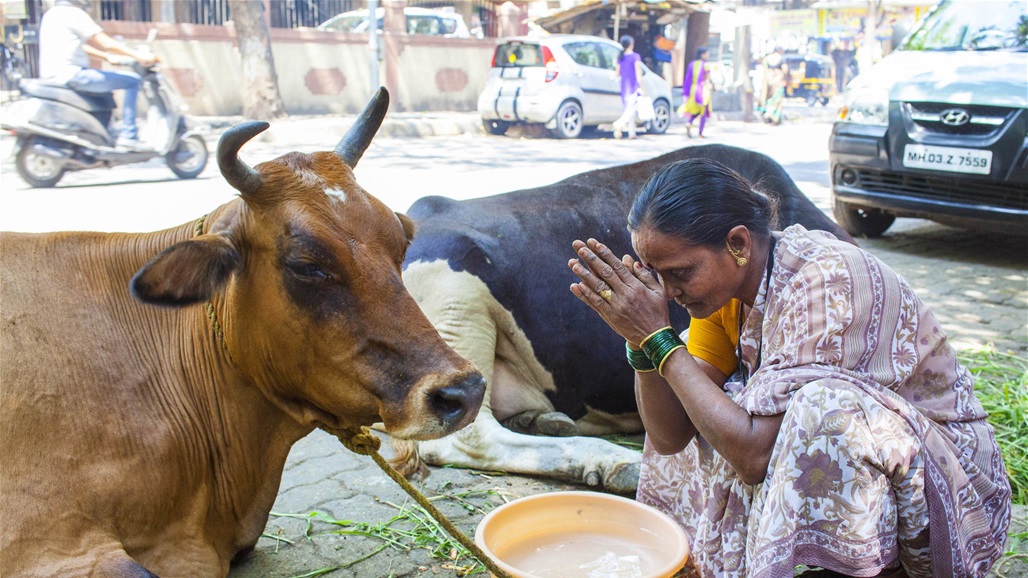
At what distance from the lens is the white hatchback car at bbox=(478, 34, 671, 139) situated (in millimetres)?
17859

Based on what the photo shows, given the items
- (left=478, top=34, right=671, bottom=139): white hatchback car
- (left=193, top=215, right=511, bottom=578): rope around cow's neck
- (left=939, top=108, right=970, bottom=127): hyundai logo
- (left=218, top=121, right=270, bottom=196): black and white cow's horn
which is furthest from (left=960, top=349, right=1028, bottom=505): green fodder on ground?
(left=478, top=34, right=671, bottom=139): white hatchback car

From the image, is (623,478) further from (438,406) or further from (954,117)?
(954,117)

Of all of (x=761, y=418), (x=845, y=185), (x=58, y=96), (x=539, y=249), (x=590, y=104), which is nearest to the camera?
(x=761, y=418)

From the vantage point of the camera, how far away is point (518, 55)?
18.2m

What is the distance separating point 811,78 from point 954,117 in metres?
28.5

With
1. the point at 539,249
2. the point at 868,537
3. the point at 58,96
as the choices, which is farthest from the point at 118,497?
the point at 58,96

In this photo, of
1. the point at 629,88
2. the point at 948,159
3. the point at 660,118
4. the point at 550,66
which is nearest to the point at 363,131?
the point at 948,159

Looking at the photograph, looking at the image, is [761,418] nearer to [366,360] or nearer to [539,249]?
[366,360]

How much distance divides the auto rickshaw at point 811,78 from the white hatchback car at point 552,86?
17.1m

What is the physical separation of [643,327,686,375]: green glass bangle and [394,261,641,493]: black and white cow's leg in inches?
48.9

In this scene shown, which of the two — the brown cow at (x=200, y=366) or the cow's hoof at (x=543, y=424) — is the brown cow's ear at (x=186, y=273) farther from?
the cow's hoof at (x=543, y=424)

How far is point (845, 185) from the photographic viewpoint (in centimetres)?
839

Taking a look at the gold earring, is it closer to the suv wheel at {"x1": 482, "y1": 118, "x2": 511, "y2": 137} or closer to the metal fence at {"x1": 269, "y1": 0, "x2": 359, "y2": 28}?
the suv wheel at {"x1": 482, "y1": 118, "x2": 511, "y2": 137}

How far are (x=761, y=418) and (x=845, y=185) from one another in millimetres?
6411
